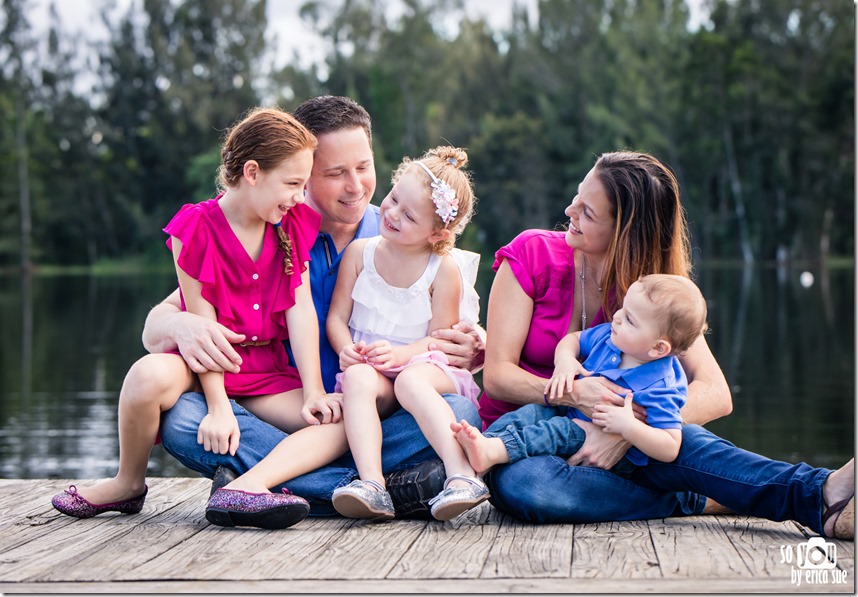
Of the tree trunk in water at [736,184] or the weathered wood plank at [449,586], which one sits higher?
the tree trunk in water at [736,184]

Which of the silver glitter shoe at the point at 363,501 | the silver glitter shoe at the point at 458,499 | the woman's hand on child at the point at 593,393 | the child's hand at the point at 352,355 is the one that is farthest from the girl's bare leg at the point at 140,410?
the woman's hand on child at the point at 593,393

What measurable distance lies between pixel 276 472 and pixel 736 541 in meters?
1.20

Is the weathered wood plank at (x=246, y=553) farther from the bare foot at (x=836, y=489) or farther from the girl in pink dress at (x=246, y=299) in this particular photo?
the bare foot at (x=836, y=489)

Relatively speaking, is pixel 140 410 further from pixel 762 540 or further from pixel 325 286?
pixel 762 540

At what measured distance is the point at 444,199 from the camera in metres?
3.34

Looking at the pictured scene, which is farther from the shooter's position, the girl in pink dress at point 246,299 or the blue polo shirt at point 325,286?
the blue polo shirt at point 325,286

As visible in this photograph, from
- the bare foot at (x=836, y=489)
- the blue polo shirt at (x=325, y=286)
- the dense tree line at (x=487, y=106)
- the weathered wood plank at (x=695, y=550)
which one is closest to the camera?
the weathered wood plank at (x=695, y=550)

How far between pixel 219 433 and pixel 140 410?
0.22 metres

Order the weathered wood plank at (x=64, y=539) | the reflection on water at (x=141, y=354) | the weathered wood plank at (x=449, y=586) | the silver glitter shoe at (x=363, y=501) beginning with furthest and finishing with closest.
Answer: the reflection on water at (x=141, y=354) < the silver glitter shoe at (x=363, y=501) < the weathered wood plank at (x=64, y=539) < the weathered wood plank at (x=449, y=586)

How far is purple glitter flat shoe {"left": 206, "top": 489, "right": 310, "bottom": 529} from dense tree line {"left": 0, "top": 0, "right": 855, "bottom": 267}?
110 feet

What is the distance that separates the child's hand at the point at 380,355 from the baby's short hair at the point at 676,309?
73cm

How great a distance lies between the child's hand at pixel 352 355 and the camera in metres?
3.22

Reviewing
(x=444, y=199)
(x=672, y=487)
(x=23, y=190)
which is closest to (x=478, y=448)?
(x=672, y=487)

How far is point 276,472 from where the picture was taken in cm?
303
